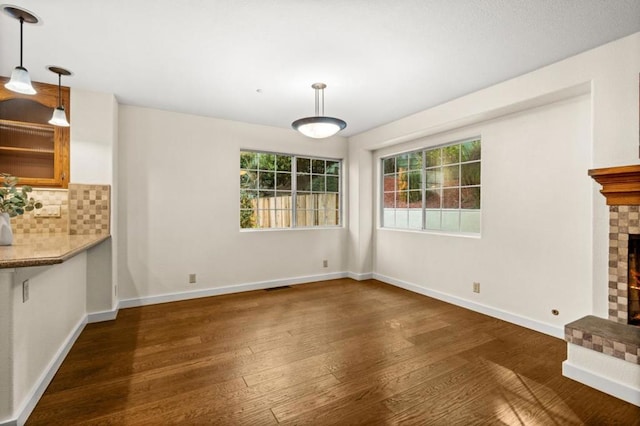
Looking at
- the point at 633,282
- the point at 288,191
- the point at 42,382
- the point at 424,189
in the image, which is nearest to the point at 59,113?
the point at 42,382

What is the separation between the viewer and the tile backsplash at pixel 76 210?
3400mm

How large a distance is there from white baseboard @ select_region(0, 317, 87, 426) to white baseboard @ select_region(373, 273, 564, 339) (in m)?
4.20

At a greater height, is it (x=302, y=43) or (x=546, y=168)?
(x=302, y=43)

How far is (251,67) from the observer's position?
2959mm

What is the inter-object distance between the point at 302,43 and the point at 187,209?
9.44 ft

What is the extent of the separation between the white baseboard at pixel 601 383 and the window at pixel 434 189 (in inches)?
75.9

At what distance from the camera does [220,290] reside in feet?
15.1

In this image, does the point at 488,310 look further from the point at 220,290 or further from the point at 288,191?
the point at 220,290

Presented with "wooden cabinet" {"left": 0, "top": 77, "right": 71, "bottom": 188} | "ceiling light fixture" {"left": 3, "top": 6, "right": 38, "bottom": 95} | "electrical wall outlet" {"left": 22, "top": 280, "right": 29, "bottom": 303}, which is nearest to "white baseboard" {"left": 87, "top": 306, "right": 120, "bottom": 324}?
"wooden cabinet" {"left": 0, "top": 77, "right": 71, "bottom": 188}

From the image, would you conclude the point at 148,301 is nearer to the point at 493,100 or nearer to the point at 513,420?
the point at 513,420

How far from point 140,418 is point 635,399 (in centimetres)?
317

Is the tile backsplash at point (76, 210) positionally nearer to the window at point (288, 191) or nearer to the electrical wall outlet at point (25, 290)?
the electrical wall outlet at point (25, 290)

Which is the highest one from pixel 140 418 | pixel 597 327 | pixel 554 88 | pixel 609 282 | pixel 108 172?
pixel 554 88

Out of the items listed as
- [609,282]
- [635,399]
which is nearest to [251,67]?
[609,282]
